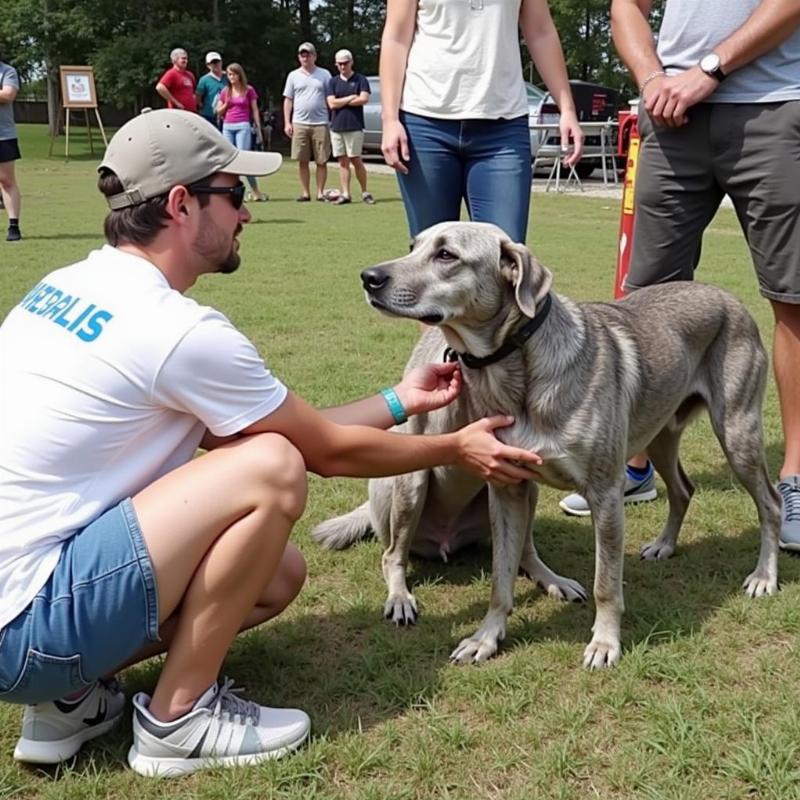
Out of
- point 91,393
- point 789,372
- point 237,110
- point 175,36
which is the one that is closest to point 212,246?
point 91,393

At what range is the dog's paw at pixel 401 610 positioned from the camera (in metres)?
3.68

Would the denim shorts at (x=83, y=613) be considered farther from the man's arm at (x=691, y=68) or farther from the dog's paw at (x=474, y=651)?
the man's arm at (x=691, y=68)

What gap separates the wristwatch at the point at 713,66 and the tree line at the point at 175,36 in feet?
121

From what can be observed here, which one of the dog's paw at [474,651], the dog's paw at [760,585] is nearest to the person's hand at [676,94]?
the dog's paw at [760,585]

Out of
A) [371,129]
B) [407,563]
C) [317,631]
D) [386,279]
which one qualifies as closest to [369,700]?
[317,631]

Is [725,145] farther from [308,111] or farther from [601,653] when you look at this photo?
[308,111]

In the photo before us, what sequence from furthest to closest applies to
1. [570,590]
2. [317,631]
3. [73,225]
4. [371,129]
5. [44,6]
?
1. [44,6]
2. [371,129]
3. [73,225]
4. [570,590]
5. [317,631]

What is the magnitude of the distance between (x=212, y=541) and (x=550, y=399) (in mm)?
1310

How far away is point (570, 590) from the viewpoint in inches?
154

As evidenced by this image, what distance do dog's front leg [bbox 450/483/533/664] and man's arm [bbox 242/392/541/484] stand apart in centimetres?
22

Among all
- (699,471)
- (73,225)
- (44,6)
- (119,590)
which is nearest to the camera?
(119,590)

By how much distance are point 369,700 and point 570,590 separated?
113 centimetres

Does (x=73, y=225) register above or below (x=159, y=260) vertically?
below

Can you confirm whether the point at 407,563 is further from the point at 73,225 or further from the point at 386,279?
the point at 73,225
